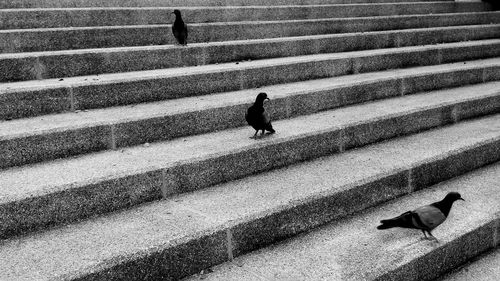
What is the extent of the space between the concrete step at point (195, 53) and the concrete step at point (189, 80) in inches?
5.8

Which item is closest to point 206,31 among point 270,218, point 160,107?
point 160,107

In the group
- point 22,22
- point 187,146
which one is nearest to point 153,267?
point 187,146

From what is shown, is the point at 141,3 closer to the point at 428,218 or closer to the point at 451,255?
the point at 428,218

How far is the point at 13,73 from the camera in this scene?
4.27 m

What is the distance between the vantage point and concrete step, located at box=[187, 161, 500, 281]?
271 cm

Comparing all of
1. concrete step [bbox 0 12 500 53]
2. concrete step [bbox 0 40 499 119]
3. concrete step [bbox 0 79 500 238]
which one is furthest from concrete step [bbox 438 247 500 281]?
concrete step [bbox 0 12 500 53]

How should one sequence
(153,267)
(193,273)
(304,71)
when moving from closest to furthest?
(153,267) → (193,273) → (304,71)

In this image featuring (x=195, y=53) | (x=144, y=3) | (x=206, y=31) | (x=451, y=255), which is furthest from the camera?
(x=144, y=3)

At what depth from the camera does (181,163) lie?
328 cm

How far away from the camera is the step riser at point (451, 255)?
2.90 m

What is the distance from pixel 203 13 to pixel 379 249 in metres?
4.40

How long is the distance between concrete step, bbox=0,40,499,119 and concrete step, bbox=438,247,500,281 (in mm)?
2652

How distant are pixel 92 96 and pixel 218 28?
239cm

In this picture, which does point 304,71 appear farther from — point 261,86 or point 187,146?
point 187,146
